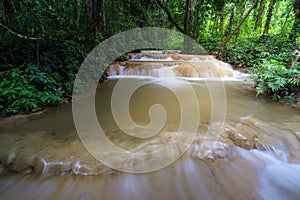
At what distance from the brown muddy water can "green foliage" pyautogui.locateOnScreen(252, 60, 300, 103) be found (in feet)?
2.49

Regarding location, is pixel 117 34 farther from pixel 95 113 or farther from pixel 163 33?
pixel 163 33

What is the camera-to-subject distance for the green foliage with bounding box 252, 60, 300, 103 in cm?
366

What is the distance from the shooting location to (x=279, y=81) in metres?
3.65

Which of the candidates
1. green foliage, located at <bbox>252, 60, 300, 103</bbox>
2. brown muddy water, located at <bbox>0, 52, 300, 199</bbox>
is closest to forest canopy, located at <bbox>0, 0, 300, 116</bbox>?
green foliage, located at <bbox>252, 60, 300, 103</bbox>

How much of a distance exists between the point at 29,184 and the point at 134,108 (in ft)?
7.11

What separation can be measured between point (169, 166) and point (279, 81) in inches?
140

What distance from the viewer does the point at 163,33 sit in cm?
1493

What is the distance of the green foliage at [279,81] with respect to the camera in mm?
3664

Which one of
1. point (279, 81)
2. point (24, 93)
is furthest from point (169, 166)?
point (279, 81)

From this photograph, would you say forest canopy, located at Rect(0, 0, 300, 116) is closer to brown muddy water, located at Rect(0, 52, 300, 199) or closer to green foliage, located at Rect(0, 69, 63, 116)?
green foliage, located at Rect(0, 69, 63, 116)

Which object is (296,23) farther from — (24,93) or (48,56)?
(24,93)

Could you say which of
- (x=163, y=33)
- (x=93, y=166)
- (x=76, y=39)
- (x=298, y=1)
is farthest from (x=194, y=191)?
(x=163, y=33)

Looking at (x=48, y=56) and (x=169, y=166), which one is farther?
(x=48, y=56)

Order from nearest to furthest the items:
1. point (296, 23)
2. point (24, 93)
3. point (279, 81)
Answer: point (24, 93), point (279, 81), point (296, 23)
